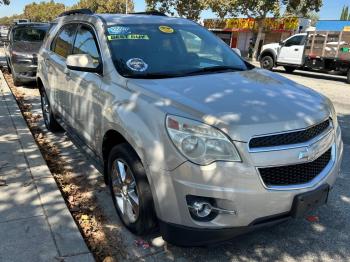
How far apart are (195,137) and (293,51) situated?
17.6 metres

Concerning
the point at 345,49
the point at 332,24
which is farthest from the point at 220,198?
the point at 332,24

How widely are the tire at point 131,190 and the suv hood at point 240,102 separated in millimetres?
524

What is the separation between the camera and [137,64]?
3.68 metres

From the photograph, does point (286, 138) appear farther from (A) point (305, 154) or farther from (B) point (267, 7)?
(B) point (267, 7)

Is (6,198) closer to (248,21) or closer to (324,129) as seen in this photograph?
(324,129)

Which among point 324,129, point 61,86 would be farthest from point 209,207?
point 61,86

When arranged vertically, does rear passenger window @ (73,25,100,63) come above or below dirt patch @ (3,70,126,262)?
above

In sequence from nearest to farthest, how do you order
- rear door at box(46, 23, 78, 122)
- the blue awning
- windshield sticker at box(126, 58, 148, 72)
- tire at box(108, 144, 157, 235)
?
tire at box(108, 144, 157, 235), windshield sticker at box(126, 58, 148, 72), rear door at box(46, 23, 78, 122), the blue awning

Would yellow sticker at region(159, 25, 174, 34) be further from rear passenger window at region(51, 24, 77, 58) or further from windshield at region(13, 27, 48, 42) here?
windshield at region(13, 27, 48, 42)

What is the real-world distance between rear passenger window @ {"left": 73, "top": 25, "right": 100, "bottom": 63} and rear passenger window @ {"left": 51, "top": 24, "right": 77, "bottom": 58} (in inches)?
10.3

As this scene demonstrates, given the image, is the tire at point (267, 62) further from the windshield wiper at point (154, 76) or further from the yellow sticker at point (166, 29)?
the windshield wiper at point (154, 76)

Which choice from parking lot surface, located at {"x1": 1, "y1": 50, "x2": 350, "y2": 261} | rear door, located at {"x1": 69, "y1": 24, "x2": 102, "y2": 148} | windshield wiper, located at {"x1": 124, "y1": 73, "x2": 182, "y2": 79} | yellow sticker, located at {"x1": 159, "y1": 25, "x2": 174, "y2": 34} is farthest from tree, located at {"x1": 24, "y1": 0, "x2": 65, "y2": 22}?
parking lot surface, located at {"x1": 1, "y1": 50, "x2": 350, "y2": 261}

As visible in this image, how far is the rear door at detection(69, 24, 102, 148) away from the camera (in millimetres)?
3791

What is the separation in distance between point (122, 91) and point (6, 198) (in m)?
1.67
